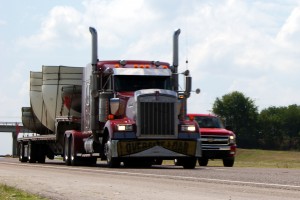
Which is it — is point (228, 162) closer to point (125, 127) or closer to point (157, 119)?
point (157, 119)

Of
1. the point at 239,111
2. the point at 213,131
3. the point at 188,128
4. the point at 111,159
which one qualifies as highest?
the point at 239,111

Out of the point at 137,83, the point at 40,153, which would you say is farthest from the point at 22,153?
the point at 137,83

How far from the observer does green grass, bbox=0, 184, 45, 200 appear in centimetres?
1315

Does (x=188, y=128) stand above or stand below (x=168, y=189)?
above

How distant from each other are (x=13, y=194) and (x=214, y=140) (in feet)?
63.5

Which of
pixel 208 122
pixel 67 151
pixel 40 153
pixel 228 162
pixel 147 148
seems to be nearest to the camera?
pixel 147 148

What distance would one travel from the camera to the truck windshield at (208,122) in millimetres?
33562

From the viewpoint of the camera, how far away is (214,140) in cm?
3256

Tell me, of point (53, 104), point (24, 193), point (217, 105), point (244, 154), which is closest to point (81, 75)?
point (53, 104)

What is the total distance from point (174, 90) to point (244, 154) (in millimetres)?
72899

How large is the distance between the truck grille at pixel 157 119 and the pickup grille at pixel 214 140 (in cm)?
594

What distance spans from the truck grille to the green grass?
11.5 m

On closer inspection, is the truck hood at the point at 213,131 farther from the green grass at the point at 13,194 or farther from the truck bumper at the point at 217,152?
the green grass at the point at 13,194

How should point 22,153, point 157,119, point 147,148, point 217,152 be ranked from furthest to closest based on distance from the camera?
point 22,153 → point 217,152 → point 157,119 → point 147,148
